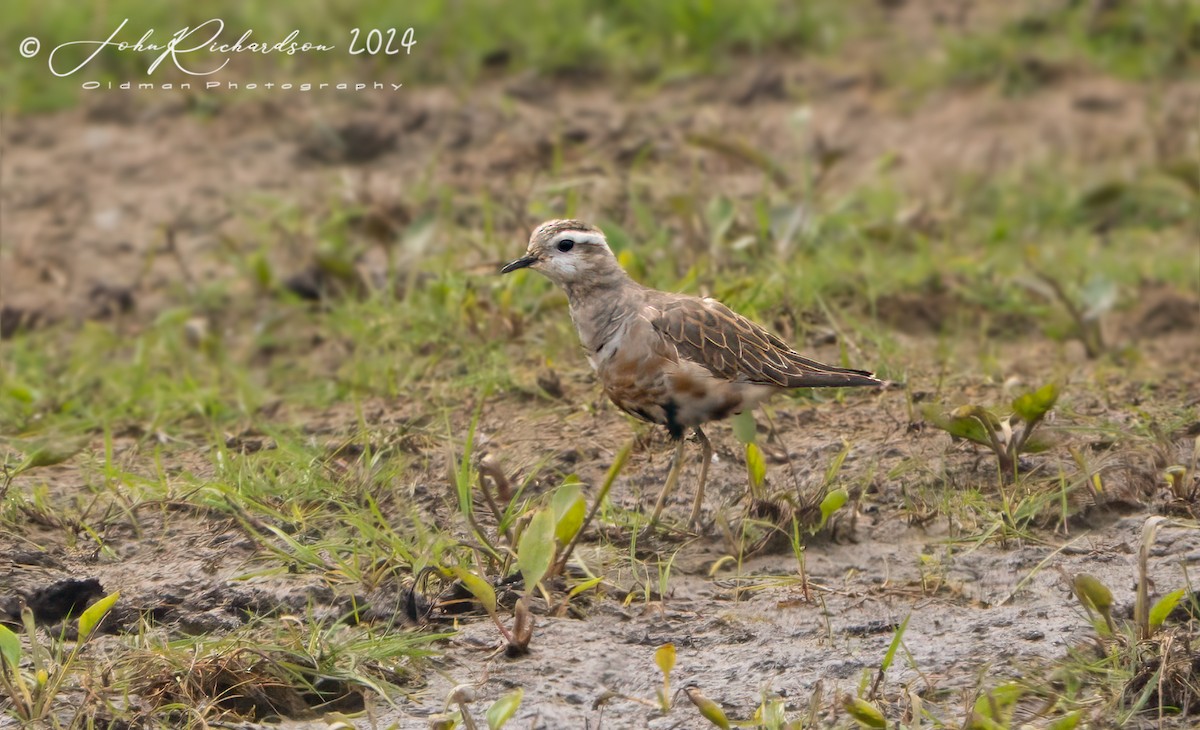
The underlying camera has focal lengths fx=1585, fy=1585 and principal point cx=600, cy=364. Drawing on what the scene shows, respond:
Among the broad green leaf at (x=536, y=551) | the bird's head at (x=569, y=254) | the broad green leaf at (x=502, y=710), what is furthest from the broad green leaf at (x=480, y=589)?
the bird's head at (x=569, y=254)

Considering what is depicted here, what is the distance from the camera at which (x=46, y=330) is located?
7258 mm

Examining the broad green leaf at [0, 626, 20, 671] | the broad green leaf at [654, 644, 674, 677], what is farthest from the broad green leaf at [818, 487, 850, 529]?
the broad green leaf at [0, 626, 20, 671]

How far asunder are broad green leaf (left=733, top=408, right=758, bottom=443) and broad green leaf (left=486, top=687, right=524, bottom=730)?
58.4 inches

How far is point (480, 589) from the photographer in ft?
14.5

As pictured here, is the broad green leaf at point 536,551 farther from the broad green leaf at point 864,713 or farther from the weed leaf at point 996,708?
the weed leaf at point 996,708

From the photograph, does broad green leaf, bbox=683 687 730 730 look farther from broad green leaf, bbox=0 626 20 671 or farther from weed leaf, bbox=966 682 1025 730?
broad green leaf, bbox=0 626 20 671

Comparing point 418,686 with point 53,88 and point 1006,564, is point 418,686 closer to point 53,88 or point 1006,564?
point 1006,564

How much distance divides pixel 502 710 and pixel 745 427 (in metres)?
1.59

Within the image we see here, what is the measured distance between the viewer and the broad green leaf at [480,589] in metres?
4.42

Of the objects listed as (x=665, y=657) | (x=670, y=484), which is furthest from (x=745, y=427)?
(x=665, y=657)

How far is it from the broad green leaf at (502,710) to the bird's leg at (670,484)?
1243 mm

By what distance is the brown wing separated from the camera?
5.20 metres

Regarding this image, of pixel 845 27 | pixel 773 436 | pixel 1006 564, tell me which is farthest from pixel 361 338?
pixel 845 27

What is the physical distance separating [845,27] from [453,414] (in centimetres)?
493
